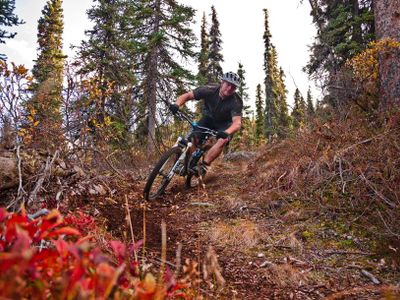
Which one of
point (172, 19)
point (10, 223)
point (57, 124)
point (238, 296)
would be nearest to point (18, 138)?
point (57, 124)

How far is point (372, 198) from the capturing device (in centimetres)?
410

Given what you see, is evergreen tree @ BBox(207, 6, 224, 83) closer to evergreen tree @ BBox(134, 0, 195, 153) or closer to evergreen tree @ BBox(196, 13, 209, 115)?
evergreen tree @ BBox(196, 13, 209, 115)

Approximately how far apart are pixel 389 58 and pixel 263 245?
5082mm

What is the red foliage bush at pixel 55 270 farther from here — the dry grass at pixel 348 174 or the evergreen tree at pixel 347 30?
the evergreen tree at pixel 347 30

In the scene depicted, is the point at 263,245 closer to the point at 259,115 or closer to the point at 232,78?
the point at 232,78

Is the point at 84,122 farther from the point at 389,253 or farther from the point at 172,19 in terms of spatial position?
the point at 172,19

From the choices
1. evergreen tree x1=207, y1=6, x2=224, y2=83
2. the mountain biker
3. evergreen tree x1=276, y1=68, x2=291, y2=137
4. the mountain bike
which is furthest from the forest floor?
evergreen tree x1=276, y1=68, x2=291, y2=137

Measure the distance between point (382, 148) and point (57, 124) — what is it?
5.16 metres

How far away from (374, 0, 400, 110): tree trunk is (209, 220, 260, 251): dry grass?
13.5ft

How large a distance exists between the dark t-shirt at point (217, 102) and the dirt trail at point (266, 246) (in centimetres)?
181

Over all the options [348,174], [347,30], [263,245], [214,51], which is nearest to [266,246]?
[263,245]

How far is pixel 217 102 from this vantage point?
278 inches

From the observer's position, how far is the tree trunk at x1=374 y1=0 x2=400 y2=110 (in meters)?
6.57

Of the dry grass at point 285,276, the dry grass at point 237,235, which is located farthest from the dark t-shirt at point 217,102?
the dry grass at point 285,276
